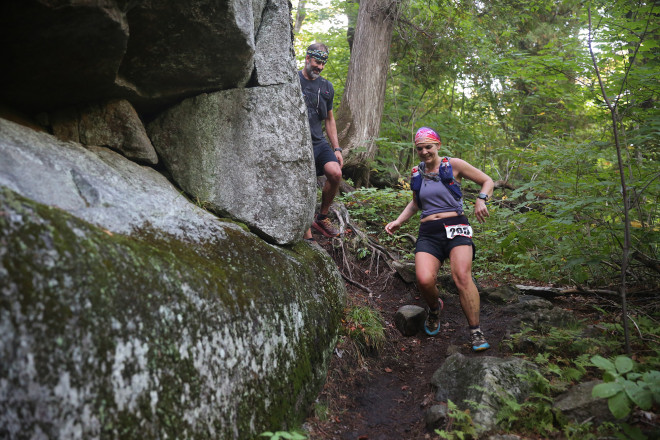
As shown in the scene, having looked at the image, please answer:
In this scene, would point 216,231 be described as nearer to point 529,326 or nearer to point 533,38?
point 529,326

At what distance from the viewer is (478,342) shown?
14.4 ft

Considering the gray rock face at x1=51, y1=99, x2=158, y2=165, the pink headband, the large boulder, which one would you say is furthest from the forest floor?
the gray rock face at x1=51, y1=99, x2=158, y2=165

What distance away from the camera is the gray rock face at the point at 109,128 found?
3361mm

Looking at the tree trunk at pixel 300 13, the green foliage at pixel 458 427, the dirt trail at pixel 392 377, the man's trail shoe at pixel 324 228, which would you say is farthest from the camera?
the tree trunk at pixel 300 13

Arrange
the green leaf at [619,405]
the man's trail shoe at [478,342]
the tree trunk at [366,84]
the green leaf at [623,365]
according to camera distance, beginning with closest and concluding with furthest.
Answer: the green leaf at [619,405] < the green leaf at [623,365] < the man's trail shoe at [478,342] < the tree trunk at [366,84]

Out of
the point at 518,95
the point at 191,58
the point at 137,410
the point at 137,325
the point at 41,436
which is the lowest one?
the point at 137,410

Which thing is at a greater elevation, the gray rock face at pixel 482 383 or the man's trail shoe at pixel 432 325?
the gray rock face at pixel 482 383

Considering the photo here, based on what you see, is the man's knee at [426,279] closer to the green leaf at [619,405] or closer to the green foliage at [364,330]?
the green foliage at [364,330]

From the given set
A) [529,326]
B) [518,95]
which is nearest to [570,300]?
[529,326]

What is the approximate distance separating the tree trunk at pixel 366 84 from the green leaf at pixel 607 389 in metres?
7.33

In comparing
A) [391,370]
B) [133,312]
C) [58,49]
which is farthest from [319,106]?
[133,312]

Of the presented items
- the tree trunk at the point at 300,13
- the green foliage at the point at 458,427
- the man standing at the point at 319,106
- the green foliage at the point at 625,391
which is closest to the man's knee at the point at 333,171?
the man standing at the point at 319,106

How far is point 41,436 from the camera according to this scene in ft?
5.59

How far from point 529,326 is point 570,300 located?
4.40ft
